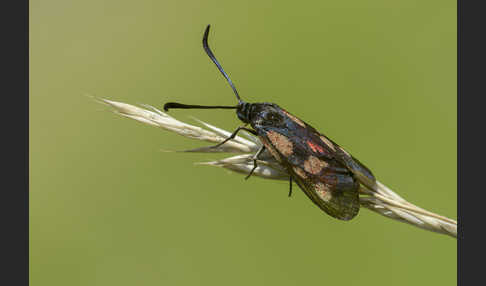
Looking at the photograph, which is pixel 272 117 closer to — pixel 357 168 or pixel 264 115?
pixel 264 115

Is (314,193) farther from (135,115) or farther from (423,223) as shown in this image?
(135,115)

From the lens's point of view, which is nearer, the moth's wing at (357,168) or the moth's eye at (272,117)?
the moth's wing at (357,168)

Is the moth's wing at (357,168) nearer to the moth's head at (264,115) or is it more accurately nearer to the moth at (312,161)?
the moth at (312,161)

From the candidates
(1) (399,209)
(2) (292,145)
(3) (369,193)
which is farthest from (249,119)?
(1) (399,209)

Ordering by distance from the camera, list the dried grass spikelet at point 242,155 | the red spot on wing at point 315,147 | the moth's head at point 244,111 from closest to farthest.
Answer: the dried grass spikelet at point 242,155, the red spot on wing at point 315,147, the moth's head at point 244,111

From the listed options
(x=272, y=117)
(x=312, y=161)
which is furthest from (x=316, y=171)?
(x=272, y=117)

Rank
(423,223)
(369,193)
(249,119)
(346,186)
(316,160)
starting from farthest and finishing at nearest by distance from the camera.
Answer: (249,119) → (316,160) → (346,186) → (369,193) → (423,223)

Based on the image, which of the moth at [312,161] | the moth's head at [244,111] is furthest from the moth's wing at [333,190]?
the moth's head at [244,111]

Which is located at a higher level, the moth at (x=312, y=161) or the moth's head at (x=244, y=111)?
the moth's head at (x=244, y=111)
